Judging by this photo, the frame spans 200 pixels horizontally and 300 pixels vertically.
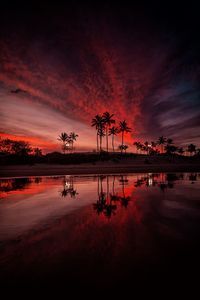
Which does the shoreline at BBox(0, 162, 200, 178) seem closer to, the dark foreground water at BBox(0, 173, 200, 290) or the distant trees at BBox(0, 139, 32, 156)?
the dark foreground water at BBox(0, 173, 200, 290)

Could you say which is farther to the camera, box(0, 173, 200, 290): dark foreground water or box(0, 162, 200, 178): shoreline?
box(0, 162, 200, 178): shoreline

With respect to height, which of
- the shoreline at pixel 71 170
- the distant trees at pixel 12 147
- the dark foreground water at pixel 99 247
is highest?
the distant trees at pixel 12 147

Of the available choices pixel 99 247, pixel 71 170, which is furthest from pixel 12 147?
pixel 99 247

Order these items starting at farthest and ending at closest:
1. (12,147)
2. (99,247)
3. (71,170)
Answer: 1. (12,147)
2. (71,170)
3. (99,247)

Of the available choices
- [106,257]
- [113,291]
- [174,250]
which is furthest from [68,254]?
[174,250]

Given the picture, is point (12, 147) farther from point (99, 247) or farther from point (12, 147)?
point (99, 247)

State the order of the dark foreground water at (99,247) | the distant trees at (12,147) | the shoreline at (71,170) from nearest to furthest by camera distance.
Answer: the dark foreground water at (99,247) → the shoreline at (71,170) → the distant trees at (12,147)

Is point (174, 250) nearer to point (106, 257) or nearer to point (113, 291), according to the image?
point (106, 257)

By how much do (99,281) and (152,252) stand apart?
163 cm

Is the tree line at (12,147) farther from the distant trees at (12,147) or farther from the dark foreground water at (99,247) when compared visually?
the dark foreground water at (99,247)

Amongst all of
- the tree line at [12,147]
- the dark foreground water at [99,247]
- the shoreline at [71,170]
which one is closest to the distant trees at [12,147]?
the tree line at [12,147]

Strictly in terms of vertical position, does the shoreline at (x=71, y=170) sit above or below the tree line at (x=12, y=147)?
below

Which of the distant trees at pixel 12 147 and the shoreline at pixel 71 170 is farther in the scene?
the distant trees at pixel 12 147

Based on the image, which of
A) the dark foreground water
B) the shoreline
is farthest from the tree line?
the dark foreground water
